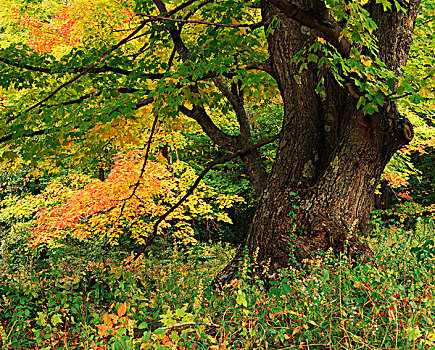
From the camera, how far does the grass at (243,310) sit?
2023 millimetres

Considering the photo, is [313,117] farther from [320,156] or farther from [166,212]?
[166,212]

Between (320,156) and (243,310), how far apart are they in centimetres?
238

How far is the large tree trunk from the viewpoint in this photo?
3.66 meters

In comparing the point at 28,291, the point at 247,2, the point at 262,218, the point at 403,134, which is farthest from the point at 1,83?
the point at 403,134

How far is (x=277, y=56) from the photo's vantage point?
4.16 m

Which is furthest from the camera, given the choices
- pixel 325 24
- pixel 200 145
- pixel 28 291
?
pixel 200 145

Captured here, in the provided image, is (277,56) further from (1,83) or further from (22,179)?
(22,179)

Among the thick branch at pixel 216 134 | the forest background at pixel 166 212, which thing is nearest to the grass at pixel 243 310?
the forest background at pixel 166 212

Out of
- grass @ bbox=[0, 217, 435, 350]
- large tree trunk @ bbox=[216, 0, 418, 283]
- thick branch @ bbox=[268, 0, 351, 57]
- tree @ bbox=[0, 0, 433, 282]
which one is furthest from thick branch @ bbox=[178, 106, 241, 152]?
thick branch @ bbox=[268, 0, 351, 57]

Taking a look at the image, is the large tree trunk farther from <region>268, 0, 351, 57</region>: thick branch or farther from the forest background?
<region>268, 0, 351, 57</region>: thick branch

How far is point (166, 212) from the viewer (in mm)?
4918

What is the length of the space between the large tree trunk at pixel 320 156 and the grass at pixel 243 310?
1.89 feet

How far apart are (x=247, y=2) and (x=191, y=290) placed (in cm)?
379

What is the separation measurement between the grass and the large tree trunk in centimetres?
58
